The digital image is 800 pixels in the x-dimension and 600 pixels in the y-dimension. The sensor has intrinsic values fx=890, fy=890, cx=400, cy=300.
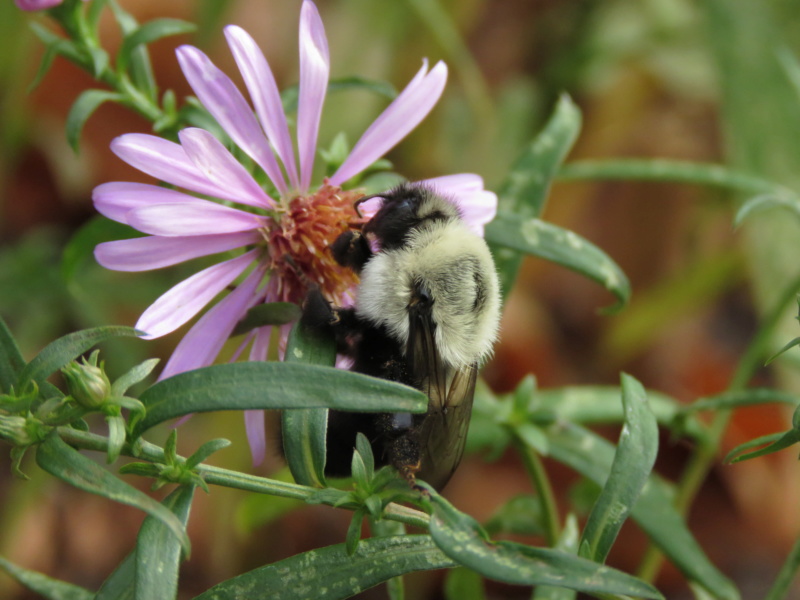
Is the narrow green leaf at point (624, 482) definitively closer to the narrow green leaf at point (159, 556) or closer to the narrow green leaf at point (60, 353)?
the narrow green leaf at point (159, 556)

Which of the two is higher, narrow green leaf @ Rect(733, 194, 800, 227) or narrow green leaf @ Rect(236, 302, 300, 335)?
narrow green leaf @ Rect(236, 302, 300, 335)

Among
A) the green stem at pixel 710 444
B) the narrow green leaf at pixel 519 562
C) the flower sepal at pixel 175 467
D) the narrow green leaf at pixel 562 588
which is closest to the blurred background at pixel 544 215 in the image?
the green stem at pixel 710 444

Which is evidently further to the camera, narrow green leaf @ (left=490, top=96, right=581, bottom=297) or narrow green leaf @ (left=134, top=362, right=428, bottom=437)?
narrow green leaf @ (left=490, top=96, right=581, bottom=297)

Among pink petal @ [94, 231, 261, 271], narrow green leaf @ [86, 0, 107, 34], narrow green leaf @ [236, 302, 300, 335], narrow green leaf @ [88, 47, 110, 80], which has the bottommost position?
narrow green leaf @ [236, 302, 300, 335]

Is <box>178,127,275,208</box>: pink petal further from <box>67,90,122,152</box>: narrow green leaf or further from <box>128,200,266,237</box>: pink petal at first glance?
<box>67,90,122,152</box>: narrow green leaf

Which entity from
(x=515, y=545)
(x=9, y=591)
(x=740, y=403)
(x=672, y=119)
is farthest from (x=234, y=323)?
(x=672, y=119)

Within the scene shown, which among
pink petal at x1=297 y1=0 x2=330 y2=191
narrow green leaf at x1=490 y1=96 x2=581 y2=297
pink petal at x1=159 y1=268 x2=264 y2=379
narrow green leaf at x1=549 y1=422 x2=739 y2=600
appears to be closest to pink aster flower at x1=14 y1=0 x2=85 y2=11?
pink petal at x1=297 y1=0 x2=330 y2=191

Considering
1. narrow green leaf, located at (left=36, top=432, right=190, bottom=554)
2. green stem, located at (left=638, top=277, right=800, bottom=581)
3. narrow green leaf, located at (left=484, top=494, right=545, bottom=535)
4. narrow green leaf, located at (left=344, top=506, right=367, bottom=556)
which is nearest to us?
narrow green leaf, located at (left=36, top=432, right=190, bottom=554)

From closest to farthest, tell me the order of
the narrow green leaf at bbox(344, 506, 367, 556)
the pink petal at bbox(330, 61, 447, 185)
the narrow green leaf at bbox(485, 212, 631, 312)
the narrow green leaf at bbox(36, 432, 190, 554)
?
1. the narrow green leaf at bbox(36, 432, 190, 554)
2. the narrow green leaf at bbox(344, 506, 367, 556)
3. the pink petal at bbox(330, 61, 447, 185)
4. the narrow green leaf at bbox(485, 212, 631, 312)
